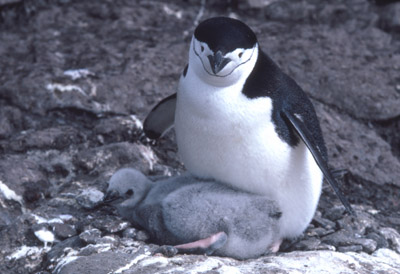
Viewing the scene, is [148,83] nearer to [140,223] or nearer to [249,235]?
[140,223]

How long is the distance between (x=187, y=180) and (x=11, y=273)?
29.0 inches

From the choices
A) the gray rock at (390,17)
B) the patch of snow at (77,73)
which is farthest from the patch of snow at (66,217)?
the gray rock at (390,17)

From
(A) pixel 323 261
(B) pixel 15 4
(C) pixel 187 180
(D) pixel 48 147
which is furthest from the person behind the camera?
(B) pixel 15 4

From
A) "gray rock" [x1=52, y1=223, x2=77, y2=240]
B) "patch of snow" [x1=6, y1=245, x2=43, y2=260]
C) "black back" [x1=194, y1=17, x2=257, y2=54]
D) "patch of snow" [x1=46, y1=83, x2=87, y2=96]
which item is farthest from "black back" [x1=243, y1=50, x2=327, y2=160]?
"patch of snow" [x1=46, y1=83, x2=87, y2=96]

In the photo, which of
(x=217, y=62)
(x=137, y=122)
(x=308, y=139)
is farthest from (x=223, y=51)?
(x=137, y=122)

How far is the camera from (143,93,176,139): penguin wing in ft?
9.57

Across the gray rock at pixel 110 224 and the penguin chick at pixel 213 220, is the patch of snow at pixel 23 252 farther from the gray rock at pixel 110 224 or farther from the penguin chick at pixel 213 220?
the penguin chick at pixel 213 220

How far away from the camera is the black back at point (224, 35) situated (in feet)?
7.50

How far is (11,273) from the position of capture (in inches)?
96.5

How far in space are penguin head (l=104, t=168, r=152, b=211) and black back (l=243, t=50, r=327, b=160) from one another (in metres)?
0.60

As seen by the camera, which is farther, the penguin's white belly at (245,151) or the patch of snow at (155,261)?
the penguin's white belly at (245,151)

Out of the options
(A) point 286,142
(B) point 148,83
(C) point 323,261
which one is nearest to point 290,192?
(A) point 286,142

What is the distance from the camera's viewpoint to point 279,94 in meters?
2.52

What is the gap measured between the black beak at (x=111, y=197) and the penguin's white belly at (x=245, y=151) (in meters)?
0.31
